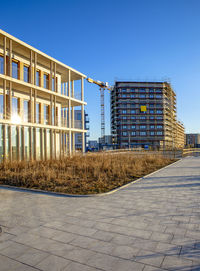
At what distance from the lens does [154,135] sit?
245 feet

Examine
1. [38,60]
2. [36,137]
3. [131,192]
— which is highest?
[38,60]

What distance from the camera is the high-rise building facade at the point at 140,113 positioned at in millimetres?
74500

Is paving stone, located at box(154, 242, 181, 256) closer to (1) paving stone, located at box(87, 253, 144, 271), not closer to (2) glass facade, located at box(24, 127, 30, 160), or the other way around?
(1) paving stone, located at box(87, 253, 144, 271)

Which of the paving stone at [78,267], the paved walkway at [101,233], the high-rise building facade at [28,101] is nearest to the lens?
the paving stone at [78,267]

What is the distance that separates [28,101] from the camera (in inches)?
768

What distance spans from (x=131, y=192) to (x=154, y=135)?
7085cm

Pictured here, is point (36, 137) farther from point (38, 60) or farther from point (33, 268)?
point (33, 268)

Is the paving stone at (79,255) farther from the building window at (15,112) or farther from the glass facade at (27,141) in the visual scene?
the glass facade at (27,141)

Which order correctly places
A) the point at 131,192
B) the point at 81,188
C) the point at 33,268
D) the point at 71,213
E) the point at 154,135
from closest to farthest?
the point at 33,268 < the point at 71,213 < the point at 131,192 < the point at 81,188 < the point at 154,135

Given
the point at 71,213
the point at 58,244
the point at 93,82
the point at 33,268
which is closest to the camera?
the point at 33,268

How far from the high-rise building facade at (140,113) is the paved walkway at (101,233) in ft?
227

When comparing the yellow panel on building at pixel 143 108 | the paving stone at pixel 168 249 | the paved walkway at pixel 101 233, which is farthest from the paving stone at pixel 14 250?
the yellow panel on building at pixel 143 108

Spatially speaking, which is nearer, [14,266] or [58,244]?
[14,266]

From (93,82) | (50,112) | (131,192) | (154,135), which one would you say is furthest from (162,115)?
(131,192)
